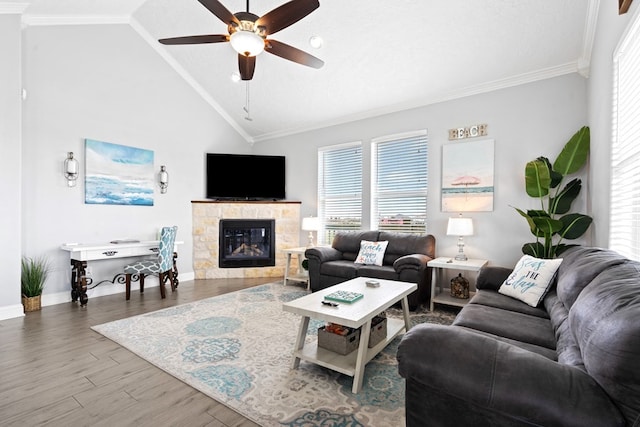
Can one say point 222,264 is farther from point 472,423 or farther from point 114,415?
point 472,423

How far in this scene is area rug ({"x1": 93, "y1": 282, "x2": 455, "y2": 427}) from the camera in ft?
5.76

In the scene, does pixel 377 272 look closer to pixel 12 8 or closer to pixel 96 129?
pixel 96 129

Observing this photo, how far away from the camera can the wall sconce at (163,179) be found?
4820mm

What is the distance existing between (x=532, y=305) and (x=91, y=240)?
199 inches

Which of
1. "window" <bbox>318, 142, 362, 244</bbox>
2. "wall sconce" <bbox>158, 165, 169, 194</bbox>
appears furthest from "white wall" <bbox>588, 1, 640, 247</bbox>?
"wall sconce" <bbox>158, 165, 169, 194</bbox>

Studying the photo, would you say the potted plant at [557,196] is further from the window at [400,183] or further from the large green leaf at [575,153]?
the window at [400,183]

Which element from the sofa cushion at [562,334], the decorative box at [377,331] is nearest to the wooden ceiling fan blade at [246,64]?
the decorative box at [377,331]

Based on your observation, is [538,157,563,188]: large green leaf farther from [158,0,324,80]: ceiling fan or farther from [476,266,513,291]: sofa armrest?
[158,0,324,80]: ceiling fan

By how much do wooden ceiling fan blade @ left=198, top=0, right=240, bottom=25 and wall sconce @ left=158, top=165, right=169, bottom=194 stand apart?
3.10 meters

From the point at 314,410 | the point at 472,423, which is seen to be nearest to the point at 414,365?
the point at 472,423

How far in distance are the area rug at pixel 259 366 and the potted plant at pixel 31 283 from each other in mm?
1209

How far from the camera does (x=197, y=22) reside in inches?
157

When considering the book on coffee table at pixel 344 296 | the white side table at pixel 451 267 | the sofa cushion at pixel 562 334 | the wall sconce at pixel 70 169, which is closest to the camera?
the sofa cushion at pixel 562 334

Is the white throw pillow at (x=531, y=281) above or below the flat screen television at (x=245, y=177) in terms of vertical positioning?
below
